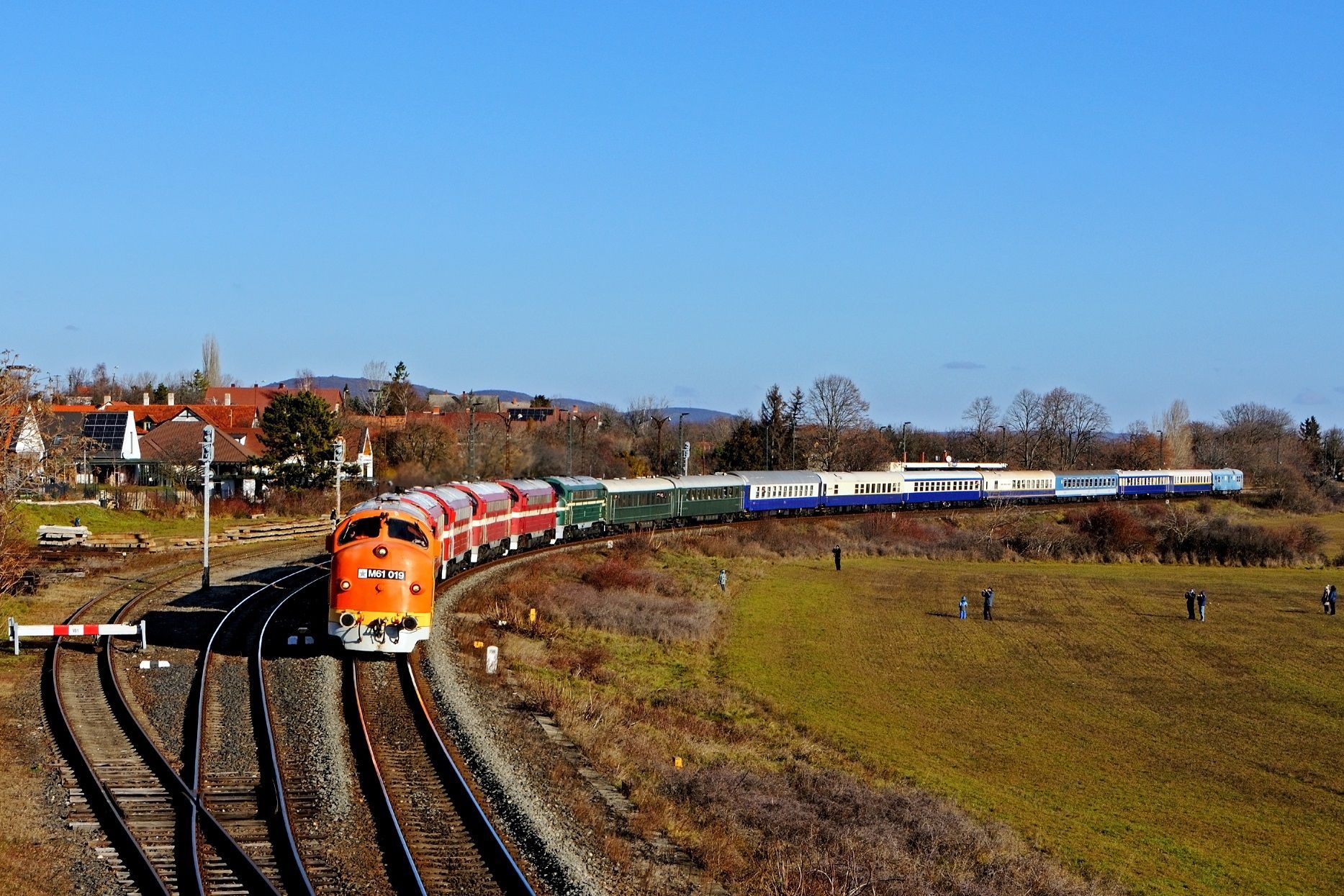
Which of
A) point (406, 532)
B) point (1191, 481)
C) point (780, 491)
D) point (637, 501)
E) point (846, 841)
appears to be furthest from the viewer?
point (1191, 481)

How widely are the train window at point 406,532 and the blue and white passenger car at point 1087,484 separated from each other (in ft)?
277

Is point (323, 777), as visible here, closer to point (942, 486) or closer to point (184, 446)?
point (184, 446)

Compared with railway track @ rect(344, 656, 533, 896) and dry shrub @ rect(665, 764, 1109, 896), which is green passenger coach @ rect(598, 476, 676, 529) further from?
railway track @ rect(344, 656, 533, 896)

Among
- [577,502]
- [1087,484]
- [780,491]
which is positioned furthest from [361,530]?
[1087,484]

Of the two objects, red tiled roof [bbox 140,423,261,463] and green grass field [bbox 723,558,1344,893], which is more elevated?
red tiled roof [bbox 140,423,261,463]

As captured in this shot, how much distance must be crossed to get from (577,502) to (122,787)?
1632 inches

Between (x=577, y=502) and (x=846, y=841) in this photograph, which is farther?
(x=577, y=502)

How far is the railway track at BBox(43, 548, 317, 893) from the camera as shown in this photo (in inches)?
543

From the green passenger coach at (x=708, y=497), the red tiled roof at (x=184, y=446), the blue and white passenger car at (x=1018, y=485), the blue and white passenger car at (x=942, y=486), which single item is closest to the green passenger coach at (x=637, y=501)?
the green passenger coach at (x=708, y=497)

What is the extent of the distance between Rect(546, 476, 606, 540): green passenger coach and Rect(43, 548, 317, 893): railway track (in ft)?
101

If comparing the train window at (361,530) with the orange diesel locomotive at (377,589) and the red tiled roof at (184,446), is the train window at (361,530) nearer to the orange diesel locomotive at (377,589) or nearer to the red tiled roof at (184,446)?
the orange diesel locomotive at (377,589)

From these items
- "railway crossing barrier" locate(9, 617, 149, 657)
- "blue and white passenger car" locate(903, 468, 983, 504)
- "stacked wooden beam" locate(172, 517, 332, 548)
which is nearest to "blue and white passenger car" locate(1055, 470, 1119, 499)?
"blue and white passenger car" locate(903, 468, 983, 504)

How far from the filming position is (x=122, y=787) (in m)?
16.8

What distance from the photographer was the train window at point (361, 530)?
24.7m
